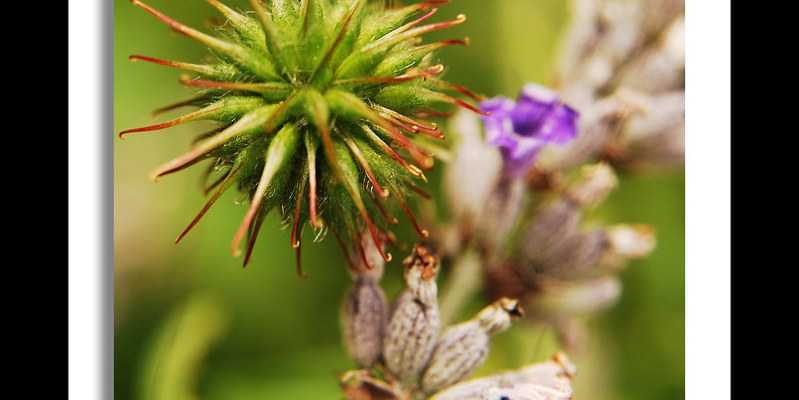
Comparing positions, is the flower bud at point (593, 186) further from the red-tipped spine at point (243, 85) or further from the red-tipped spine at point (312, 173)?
the red-tipped spine at point (243, 85)

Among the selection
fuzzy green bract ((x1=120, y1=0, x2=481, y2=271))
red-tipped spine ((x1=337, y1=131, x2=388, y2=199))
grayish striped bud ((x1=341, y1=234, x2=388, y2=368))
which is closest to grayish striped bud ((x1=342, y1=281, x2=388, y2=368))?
grayish striped bud ((x1=341, y1=234, x2=388, y2=368))

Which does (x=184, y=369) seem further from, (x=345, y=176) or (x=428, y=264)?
(x=345, y=176)

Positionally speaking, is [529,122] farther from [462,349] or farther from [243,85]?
[243,85]

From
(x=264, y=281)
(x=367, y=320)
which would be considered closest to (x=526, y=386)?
(x=367, y=320)

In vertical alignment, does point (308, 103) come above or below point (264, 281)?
above
